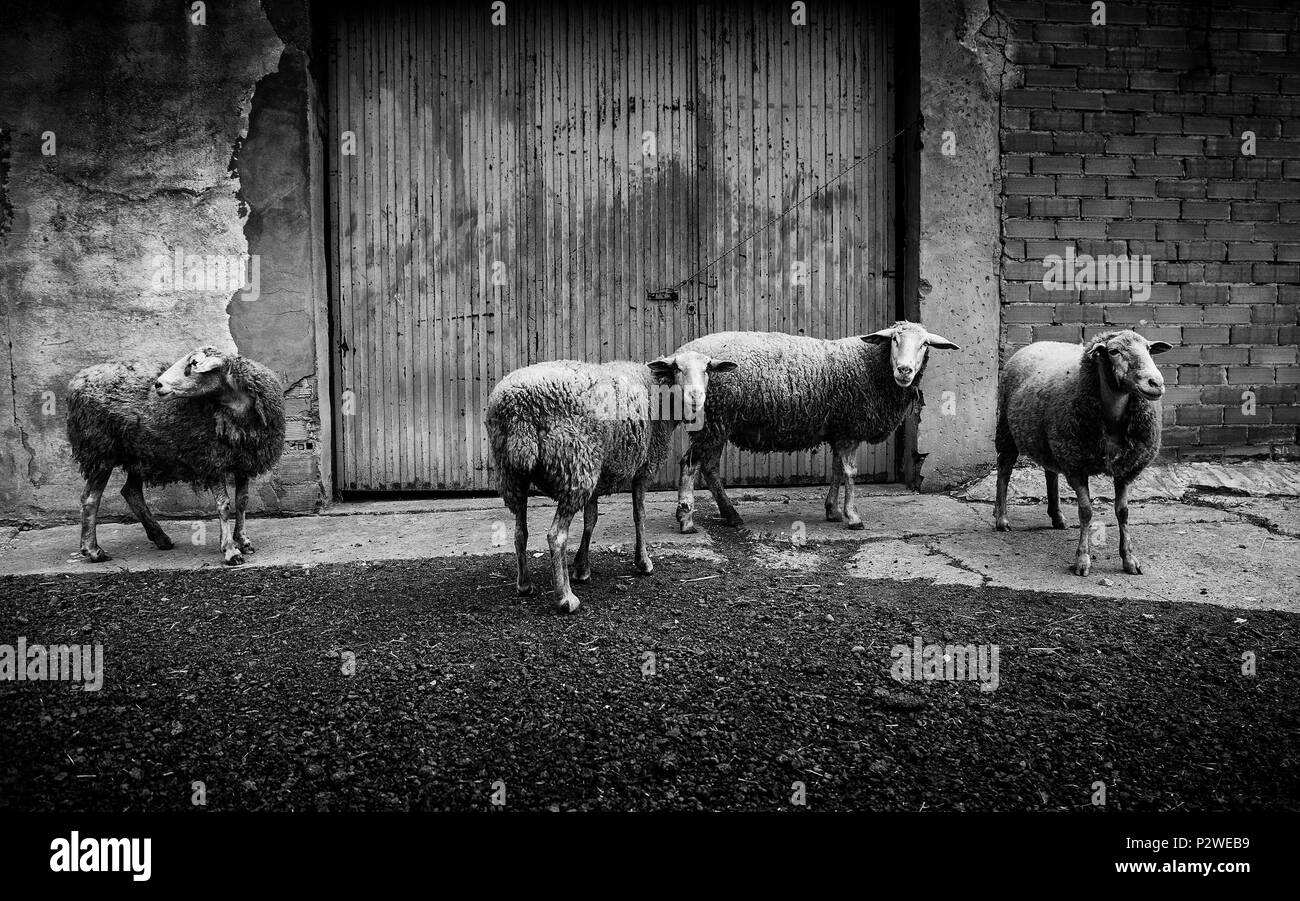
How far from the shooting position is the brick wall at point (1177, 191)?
21.5 feet

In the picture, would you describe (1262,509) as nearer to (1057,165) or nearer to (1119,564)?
(1119,564)

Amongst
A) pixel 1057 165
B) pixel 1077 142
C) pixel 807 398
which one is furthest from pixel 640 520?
pixel 1077 142

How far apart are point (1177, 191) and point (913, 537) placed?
3897 mm

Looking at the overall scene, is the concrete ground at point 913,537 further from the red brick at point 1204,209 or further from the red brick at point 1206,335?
the red brick at point 1204,209

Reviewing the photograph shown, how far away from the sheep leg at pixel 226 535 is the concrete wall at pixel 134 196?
1475 millimetres

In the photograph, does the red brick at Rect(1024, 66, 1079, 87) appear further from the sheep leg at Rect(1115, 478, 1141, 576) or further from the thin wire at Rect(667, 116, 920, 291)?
the sheep leg at Rect(1115, 478, 1141, 576)

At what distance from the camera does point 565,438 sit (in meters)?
3.85

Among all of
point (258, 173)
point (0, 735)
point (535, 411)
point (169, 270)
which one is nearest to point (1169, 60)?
point (535, 411)

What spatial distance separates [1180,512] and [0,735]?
22.3 feet

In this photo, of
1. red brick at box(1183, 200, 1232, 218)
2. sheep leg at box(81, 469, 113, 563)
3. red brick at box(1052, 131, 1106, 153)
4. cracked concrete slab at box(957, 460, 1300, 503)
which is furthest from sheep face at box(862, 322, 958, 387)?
sheep leg at box(81, 469, 113, 563)

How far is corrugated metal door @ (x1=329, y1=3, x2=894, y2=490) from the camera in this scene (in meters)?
6.65

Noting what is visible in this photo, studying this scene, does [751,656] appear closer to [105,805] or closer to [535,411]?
[535,411]
